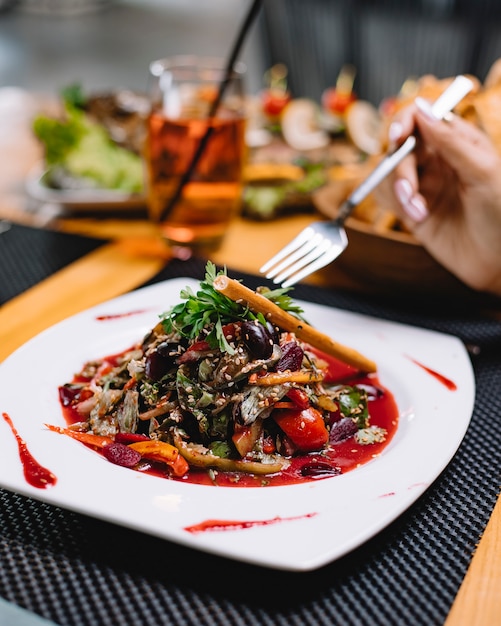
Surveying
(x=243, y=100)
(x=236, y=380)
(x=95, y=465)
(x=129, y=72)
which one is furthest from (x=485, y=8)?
(x=129, y=72)

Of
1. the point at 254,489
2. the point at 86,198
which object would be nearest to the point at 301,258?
the point at 254,489

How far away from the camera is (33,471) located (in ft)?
4.53

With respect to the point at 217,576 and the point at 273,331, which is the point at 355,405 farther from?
the point at 217,576

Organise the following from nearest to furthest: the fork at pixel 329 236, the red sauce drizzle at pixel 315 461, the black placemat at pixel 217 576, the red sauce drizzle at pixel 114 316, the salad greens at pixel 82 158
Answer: the black placemat at pixel 217 576, the red sauce drizzle at pixel 315 461, the red sauce drizzle at pixel 114 316, the fork at pixel 329 236, the salad greens at pixel 82 158

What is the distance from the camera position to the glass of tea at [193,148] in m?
2.87

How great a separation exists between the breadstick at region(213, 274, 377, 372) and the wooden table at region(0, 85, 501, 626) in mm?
532

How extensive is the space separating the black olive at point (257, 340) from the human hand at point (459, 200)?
38.8 inches

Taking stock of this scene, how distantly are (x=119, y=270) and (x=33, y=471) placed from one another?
1.54 meters

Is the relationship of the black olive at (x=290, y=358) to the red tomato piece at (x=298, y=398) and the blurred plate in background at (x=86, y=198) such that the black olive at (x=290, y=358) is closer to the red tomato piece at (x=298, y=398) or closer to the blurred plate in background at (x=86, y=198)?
the red tomato piece at (x=298, y=398)

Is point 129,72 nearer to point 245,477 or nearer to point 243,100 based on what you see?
point 243,100

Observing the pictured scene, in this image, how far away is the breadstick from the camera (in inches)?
66.1

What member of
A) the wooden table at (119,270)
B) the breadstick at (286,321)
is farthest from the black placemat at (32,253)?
the breadstick at (286,321)

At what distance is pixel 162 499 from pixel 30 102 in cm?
426

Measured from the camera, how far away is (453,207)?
2.59 metres
